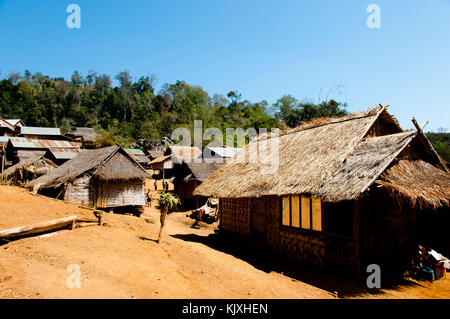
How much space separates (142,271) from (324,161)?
582 centimetres

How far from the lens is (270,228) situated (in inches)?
379

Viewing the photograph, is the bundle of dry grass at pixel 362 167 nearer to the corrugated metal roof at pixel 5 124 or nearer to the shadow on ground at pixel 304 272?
the shadow on ground at pixel 304 272

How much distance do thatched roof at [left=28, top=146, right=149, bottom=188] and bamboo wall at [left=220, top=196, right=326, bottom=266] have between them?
21.0 feet

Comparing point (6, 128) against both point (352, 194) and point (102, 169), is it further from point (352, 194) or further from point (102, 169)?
point (352, 194)

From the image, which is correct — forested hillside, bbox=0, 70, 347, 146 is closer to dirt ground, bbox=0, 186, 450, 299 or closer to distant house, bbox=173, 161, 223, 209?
distant house, bbox=173, 161, 223, 209

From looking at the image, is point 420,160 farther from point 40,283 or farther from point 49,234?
point 49,234

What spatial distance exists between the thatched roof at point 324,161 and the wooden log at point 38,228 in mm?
5279

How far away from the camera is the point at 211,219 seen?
55.4ft

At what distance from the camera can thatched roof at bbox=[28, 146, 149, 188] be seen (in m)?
14.8

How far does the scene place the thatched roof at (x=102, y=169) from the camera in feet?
48.5

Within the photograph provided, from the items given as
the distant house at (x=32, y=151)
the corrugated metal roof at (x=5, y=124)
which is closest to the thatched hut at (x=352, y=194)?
the distant house at (x=32, y=151)

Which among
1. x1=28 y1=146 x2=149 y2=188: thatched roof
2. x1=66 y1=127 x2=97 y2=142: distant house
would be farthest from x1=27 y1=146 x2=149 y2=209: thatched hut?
x1=66 y1=127 x2=97 y2=142: distant house

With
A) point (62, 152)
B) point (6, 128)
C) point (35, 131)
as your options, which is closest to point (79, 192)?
point (62, 152)
